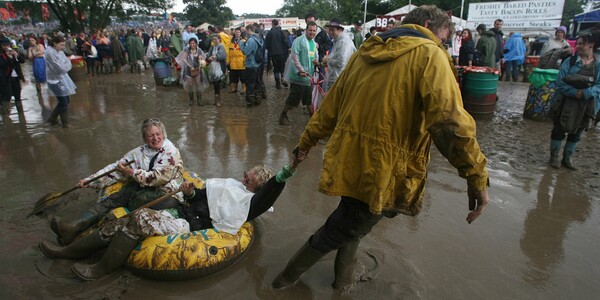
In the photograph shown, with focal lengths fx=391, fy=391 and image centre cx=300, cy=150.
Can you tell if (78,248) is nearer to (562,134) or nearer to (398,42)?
(398,42)

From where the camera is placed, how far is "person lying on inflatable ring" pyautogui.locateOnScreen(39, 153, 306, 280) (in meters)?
2.78

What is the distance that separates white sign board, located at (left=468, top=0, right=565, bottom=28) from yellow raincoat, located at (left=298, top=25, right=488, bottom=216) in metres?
18.0

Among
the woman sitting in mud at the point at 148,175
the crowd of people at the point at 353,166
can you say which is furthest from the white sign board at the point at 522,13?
the woman sitting in mud at the point at 148,175

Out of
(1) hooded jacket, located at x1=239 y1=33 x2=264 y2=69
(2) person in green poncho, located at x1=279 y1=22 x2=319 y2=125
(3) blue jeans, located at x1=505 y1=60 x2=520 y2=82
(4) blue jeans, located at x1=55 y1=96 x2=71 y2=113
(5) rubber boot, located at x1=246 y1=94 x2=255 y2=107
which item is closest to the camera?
(2) person in green poncho, located at x1=279 y1=22 x2=319 y2=125

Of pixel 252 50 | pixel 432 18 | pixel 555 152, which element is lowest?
pixel 555 152

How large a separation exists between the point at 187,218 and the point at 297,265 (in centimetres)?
111

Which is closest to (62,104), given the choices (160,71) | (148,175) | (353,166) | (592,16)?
(148,175)

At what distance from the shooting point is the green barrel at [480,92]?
7891 millimetres

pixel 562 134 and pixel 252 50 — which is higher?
pixel 252 50

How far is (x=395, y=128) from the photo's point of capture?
210 cm

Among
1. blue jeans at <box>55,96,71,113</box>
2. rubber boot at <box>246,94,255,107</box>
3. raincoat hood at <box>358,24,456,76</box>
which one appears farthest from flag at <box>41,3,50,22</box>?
raincoat hood at <box>358,24,456,76</box>

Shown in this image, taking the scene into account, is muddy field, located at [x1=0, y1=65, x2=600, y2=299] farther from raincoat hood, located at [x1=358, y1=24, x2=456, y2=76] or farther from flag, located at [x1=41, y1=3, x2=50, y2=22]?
flag, located at [x1=41, y1=3, x2=50, y2=22]

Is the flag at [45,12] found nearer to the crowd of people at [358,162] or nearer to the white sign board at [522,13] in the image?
→ the white sign board at [522,13]

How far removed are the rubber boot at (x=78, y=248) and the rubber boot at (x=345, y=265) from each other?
1.73 meters
